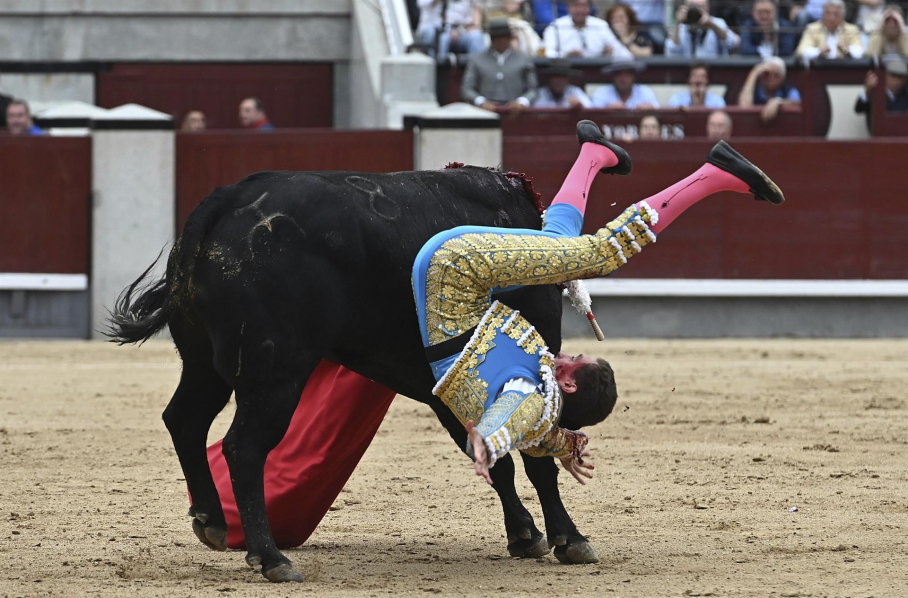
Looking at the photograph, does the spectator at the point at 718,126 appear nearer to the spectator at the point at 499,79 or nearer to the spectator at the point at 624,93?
the spectator at the point at 624,93

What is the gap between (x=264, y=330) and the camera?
150 inches

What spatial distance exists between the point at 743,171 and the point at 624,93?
715cm

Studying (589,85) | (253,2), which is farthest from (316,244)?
(253,2)

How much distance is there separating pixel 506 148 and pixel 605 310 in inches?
53.3

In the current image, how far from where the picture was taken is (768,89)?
37.4 feet

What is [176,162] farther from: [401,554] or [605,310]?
[401,554]

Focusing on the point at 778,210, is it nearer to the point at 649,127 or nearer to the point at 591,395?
the point at 649,127

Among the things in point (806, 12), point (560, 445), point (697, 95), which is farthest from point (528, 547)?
point (806, 12)

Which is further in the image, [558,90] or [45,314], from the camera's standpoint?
[558,90]

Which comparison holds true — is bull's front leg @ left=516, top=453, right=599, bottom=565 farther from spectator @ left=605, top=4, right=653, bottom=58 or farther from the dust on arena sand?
spectator @ left=605, top=4, right=653, bottom=58

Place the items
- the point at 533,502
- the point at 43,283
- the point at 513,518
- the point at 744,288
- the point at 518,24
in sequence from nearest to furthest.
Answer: the point at 513,518 → the point at 533,502 → the point at 43,283 → the point at 744,288 → the point at 518,24

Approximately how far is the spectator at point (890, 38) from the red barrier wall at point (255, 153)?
3967 mm

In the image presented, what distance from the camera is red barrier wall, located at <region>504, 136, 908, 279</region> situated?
35.0ft

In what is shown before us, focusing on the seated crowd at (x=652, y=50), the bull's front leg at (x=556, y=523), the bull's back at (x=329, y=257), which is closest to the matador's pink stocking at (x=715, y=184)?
the bull's back at (x=329, y=257)
